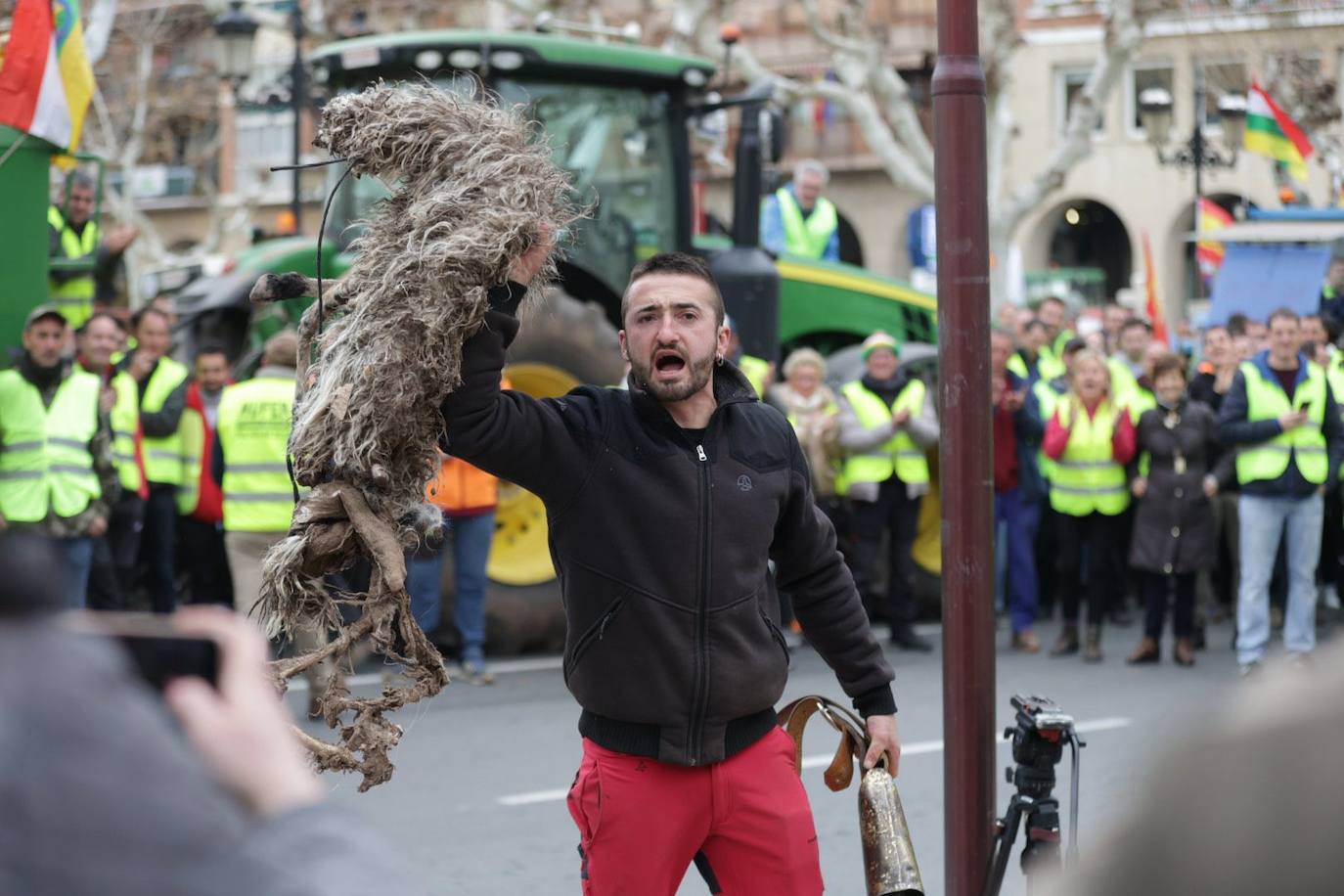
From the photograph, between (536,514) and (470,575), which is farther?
(536,514)

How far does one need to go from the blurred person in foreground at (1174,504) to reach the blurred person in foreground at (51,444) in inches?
230

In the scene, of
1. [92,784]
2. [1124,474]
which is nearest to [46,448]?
[1124,474]

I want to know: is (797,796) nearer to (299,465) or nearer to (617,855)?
(617,855)

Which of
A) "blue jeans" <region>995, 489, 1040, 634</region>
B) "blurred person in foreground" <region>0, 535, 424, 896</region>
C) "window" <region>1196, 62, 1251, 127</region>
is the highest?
"window" <region>1196, 62, 1251, 127</region>

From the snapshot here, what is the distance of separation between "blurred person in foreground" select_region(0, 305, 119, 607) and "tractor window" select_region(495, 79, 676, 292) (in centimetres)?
309

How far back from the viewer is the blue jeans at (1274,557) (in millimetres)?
10453

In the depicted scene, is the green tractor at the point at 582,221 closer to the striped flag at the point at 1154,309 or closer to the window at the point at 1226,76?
the striped flag at the point at 1154,309

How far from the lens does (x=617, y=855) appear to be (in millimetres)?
3920

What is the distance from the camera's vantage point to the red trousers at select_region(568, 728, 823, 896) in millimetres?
3922

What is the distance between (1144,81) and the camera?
38.0 meters

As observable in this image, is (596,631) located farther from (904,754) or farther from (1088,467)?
(1088,467)

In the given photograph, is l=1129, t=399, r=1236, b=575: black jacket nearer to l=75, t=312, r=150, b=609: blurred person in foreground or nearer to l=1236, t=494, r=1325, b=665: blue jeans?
l=1236, t=494, r=1325, b=665: blue jeans

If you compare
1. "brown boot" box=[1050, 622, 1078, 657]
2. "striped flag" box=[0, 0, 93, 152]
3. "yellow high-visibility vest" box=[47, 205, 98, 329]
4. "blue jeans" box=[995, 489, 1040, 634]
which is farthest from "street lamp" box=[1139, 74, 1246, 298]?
"striped flag" box=[0, 0, 93, 152]

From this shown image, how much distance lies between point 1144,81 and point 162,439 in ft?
101
